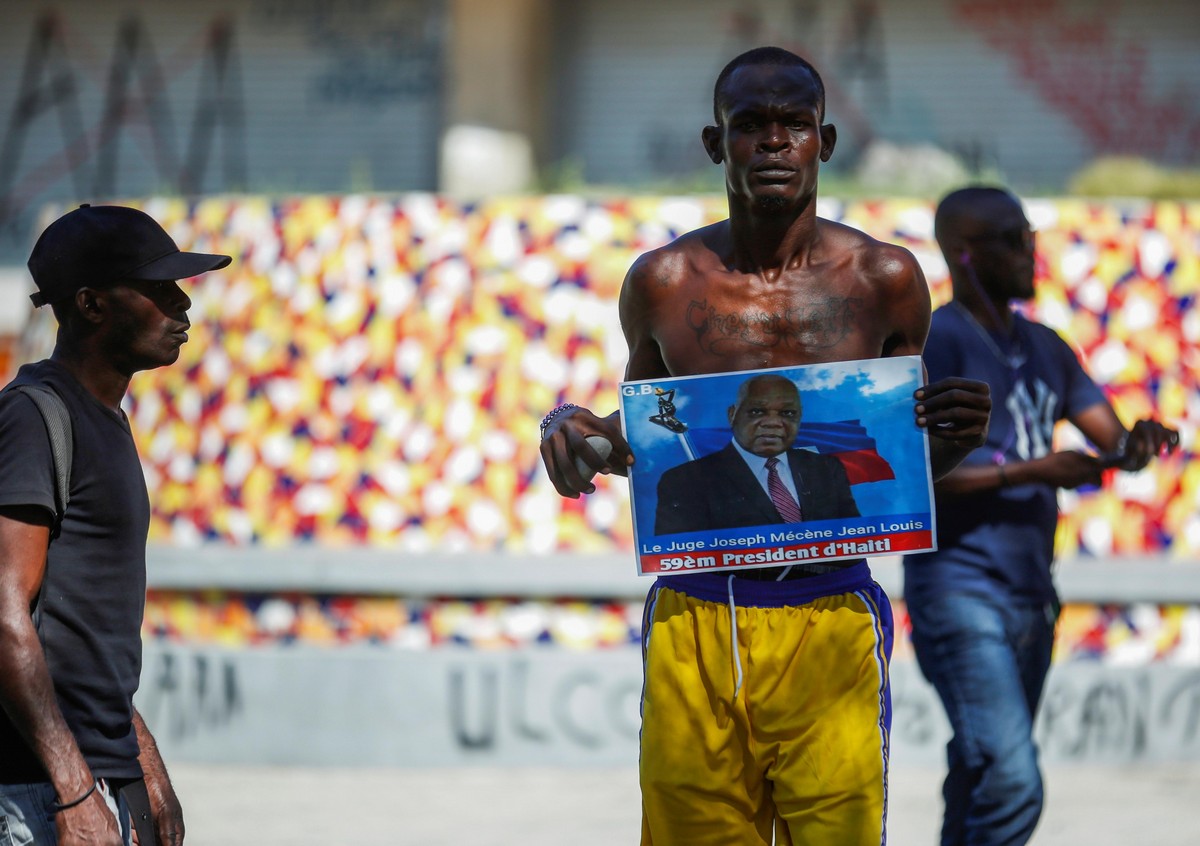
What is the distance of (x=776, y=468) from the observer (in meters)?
3.03

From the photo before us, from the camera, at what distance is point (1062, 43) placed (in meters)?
14.1

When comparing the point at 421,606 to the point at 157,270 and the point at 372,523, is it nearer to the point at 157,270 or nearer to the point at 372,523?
the point at 372,523

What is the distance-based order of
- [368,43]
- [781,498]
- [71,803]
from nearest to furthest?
[71,803] → [781,498] → [368,43]

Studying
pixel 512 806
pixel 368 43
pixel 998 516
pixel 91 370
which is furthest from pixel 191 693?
pixel 368 43

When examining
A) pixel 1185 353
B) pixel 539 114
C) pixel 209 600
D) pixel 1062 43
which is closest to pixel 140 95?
pixel 539 114

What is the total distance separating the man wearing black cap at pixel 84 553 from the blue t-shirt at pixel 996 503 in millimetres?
2080

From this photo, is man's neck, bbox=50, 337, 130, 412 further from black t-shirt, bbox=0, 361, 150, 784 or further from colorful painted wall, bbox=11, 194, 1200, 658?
colorful painted wall, bbox=11, 194, 1200, 658

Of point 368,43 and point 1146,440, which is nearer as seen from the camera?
point 1146,440

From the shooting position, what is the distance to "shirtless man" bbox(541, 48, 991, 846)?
120 inches

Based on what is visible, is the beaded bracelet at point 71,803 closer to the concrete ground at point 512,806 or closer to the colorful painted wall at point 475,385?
the concrete ground at point 512,806

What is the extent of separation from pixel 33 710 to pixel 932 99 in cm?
1280

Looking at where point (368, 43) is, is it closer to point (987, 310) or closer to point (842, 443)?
point (987, 310)

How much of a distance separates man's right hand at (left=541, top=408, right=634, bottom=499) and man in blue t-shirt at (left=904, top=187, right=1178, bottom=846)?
139 cm

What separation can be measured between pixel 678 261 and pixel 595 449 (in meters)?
0.52
